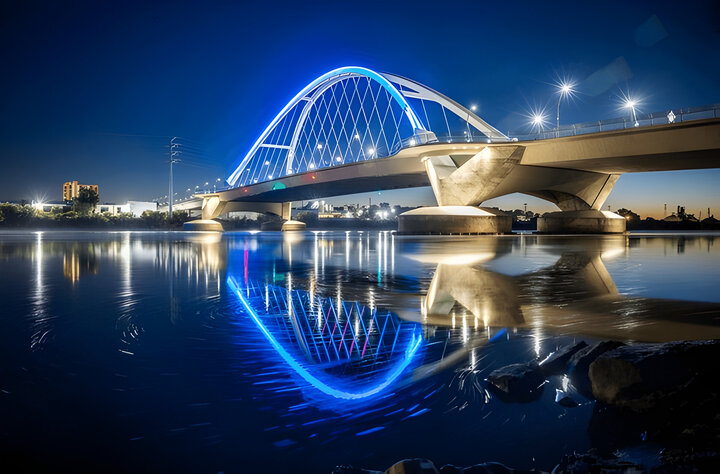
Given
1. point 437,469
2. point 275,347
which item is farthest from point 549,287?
point 437,469

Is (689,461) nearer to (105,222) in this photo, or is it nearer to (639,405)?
(639,405)

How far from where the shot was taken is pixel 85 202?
324 ft

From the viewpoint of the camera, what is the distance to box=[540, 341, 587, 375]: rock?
150 inches

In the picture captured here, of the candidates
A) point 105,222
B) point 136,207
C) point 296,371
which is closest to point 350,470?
point 296,371

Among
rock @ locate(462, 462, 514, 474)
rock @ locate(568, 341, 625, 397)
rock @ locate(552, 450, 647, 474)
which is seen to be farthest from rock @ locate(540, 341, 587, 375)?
rock @ locate(462, 462, 514, 474)

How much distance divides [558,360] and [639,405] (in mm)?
1075

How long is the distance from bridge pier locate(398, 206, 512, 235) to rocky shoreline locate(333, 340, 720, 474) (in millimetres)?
40153

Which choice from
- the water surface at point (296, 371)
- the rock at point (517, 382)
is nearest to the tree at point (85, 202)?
the water surface at point (296, 371)

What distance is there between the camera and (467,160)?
4591 centimetres

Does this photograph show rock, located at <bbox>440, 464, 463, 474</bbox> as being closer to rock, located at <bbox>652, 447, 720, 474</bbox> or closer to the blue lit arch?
rock, located at <bbox>652, 447, 720, 474</bbox>

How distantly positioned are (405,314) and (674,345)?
3.49m

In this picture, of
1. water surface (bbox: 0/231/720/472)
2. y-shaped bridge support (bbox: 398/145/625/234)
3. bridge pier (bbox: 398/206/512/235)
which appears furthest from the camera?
bridge pier (bbox: 398/206/512/235)

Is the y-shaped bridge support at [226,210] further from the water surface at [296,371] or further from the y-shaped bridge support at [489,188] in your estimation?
the water surface at [296,371]

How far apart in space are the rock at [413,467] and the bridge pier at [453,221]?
41405 mm
